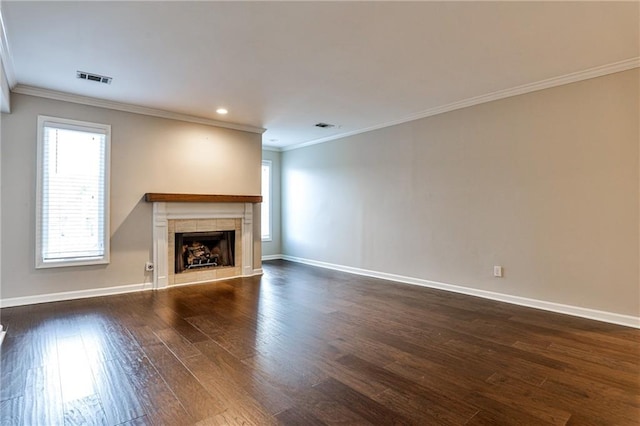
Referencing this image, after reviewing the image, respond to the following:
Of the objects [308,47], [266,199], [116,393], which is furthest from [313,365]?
[266,199]

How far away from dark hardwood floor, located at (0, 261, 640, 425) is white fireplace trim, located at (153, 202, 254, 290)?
0.83 m

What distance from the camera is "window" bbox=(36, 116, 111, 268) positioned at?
4.04m

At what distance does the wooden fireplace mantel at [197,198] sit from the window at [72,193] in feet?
1.82

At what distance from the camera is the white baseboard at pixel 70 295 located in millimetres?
3871

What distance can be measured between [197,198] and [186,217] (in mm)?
337

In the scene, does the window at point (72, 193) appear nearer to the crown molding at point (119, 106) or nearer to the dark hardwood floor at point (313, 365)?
the crown molding at point (119, 106)

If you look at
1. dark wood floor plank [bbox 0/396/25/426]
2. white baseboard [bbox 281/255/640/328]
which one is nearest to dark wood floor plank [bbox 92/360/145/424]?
dark wood floor plank [bbox 0/396/25/426]

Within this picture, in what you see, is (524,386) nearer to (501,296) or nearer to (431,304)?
(431,304)

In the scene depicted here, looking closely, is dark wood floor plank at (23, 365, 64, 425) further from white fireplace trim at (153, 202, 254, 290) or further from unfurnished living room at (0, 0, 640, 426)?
white fireplace trim at (153, 202, 254, 290)

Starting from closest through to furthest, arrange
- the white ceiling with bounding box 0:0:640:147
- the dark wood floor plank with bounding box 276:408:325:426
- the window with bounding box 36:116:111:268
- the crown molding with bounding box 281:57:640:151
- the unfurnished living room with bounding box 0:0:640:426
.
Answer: the dark wood floor plank with bounding box 276:408:325:426, the unfurnished living room with bounding box 0:0:640:426, the white ceiling with bounding box 0:0:640:147, the crown molding with bounding box 281:57:640:151, the window with bounding box 36:116:111:268

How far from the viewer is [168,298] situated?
14.1 feet

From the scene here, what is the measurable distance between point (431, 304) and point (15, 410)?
3693mm

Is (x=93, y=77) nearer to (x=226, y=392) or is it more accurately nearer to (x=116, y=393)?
(x=116, y=393)

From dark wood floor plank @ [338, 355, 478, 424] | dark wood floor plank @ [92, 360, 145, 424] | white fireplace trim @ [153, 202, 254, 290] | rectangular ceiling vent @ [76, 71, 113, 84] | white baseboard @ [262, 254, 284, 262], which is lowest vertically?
dark wood floor plank @ [338, 355, 478, 424]
